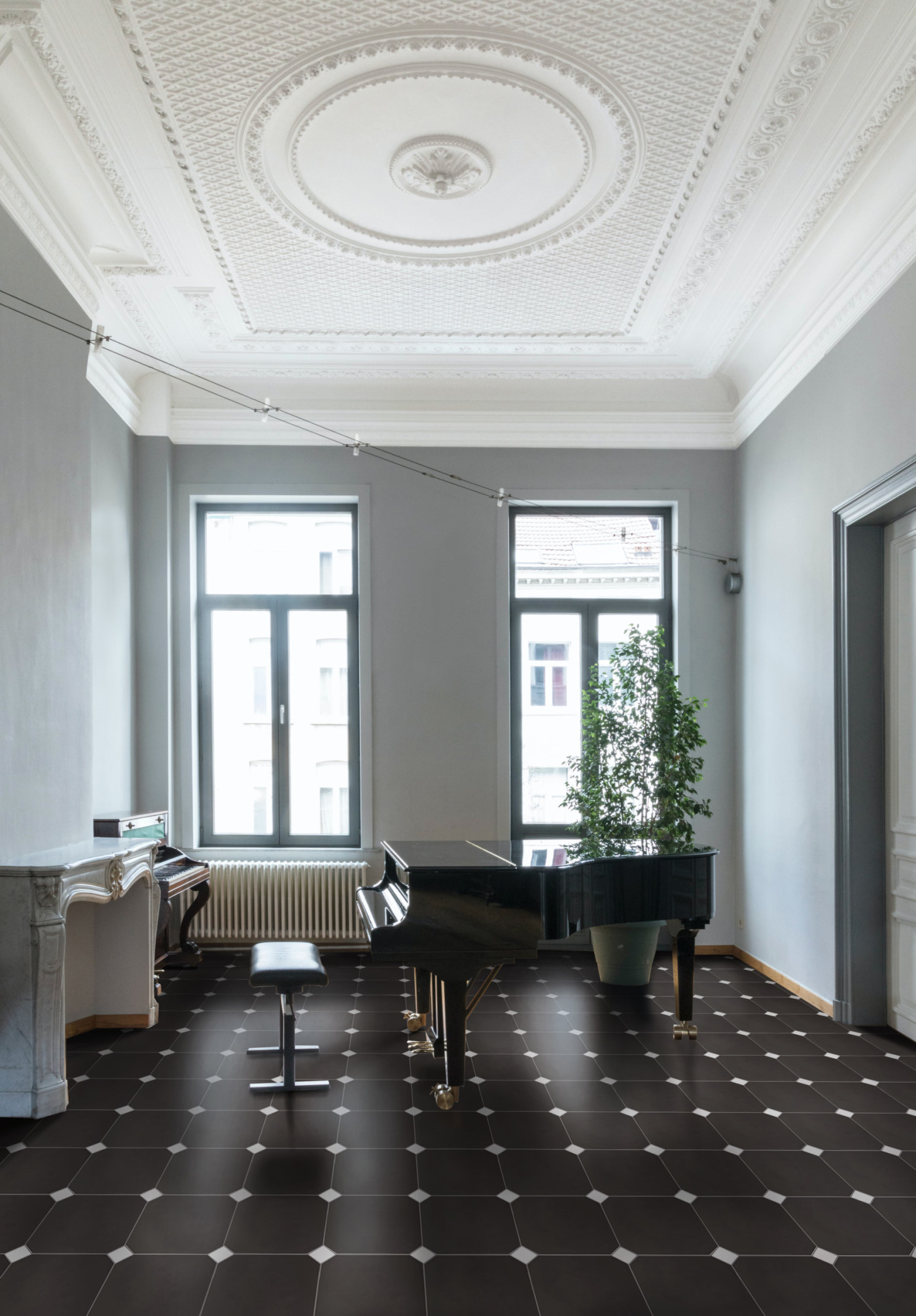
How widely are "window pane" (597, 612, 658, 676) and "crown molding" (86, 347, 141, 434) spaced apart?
367 cm

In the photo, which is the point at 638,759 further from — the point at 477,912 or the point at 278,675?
the point at 278,675

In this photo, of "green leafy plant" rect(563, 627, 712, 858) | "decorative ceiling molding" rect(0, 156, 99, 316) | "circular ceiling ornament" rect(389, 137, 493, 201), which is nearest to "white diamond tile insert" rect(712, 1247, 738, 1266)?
"green leafy plant" rect(563, 627, 712, 858)

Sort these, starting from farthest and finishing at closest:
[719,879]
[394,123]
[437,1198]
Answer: [719,879], [394,123], [437,1198]

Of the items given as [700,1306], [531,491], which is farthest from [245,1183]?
[531,491]

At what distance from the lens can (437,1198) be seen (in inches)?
120

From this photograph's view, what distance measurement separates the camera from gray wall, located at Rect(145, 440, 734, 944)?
6.66 m

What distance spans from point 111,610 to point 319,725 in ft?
5.63

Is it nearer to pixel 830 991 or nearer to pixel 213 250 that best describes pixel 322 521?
pixel 213 250

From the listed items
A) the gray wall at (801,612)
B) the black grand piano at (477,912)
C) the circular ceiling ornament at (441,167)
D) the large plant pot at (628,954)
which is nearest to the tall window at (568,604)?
the gray wall at (801,612)

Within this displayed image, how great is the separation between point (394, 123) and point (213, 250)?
60.4 inches

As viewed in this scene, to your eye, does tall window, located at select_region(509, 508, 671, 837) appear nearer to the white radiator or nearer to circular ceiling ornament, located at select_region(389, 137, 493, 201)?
the white radiator

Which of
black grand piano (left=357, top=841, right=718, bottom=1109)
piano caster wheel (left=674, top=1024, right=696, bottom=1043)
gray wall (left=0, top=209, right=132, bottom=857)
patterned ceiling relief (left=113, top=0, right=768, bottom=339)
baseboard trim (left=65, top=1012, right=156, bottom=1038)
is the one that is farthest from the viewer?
baseboard trim (left=65, top=1012, right=156, bottom=1038)

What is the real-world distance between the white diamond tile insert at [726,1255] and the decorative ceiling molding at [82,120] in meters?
4.54

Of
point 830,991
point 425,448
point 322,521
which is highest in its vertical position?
point 425,448
